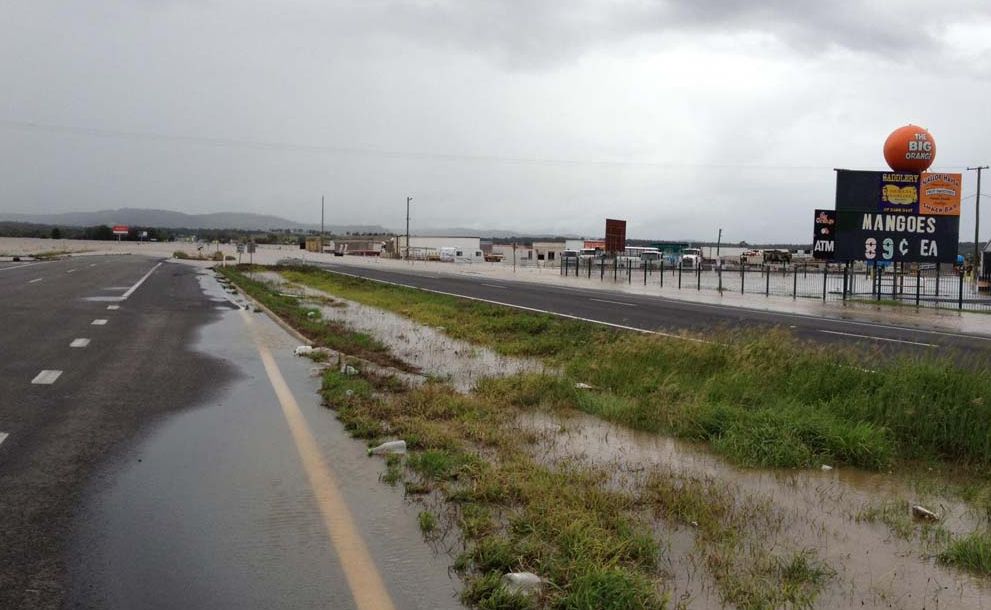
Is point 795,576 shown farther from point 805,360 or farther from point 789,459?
point 805,360

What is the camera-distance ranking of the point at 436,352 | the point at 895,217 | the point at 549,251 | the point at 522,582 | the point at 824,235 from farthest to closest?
1. the point at 549,251
2. the point at 824,235
3. the point at 895,217
4. the point at 436,352
5. the point at 522,582

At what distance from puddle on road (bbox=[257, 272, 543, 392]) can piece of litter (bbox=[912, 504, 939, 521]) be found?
566 cm

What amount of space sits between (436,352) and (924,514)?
945 cm

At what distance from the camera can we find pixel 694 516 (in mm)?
5598

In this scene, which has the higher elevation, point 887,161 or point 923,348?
point 887,161

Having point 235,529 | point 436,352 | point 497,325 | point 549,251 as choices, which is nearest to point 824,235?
point 497,325

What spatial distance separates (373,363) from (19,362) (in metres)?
5.00

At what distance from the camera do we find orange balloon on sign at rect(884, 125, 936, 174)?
33781 millimetres

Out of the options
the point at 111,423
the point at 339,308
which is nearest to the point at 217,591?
the point at 111,423

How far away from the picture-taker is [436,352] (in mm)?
14398

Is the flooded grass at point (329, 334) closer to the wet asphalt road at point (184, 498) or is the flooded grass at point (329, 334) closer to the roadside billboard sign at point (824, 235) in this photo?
the wet asphalt road at point (184, 498)

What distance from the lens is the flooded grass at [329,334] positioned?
1348cm

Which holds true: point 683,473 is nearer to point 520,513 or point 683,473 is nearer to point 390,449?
point 520,513

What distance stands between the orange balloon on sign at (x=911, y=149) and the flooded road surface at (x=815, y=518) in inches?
1205
